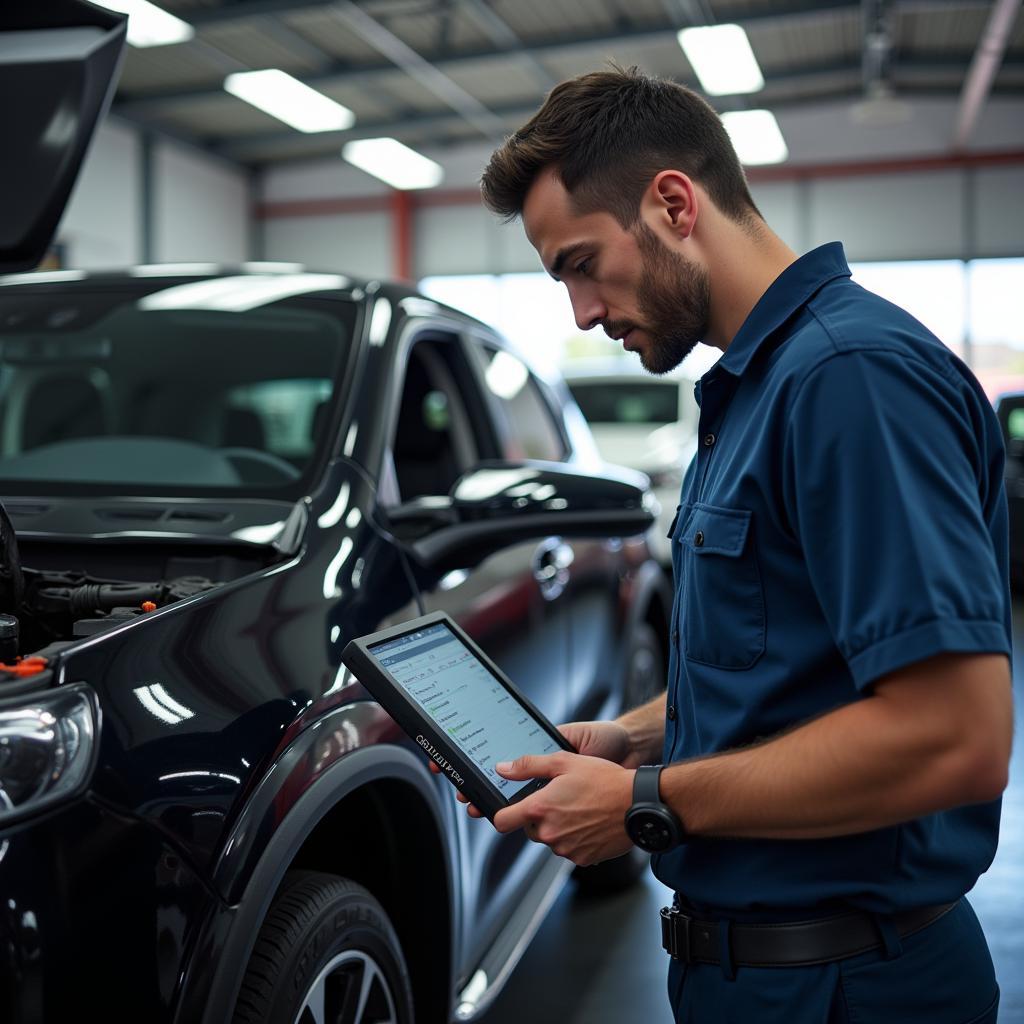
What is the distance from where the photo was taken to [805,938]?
111cm

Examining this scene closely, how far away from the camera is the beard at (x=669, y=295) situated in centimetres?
120

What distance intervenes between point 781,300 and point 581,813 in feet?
1.80

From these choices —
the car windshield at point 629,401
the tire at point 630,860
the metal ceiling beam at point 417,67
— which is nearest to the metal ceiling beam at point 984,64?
the car windshield at point 629,401

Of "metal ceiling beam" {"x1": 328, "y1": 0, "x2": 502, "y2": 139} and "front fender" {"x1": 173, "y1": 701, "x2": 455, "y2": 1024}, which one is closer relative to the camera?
"front fender" {"x1": 173, "y1": 701, "x2": 455, "y2": 1024}

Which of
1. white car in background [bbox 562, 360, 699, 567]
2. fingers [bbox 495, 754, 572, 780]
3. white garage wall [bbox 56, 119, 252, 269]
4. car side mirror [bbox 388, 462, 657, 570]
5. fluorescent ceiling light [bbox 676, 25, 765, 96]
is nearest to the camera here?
fingers [bbox 495, 754, 572, 780]

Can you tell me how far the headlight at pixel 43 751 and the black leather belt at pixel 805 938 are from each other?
0.65 meters

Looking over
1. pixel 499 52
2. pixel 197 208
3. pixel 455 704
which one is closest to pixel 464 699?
pixel 455 704

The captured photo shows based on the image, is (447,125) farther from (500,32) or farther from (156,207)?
(156,207)

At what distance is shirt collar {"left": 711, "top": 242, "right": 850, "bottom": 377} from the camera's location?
114cm

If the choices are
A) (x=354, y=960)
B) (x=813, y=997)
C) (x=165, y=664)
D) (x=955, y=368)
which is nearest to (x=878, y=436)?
(x=955, y=368)

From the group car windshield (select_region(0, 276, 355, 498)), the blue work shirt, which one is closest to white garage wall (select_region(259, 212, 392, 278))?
car windshield (select_region(0, 276, 355, 498))

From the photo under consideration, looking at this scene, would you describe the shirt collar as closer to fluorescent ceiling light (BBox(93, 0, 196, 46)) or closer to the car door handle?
the car door handle

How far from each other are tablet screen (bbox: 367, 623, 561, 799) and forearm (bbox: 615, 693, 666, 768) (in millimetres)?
106

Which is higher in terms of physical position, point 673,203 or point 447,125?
point 447,125
